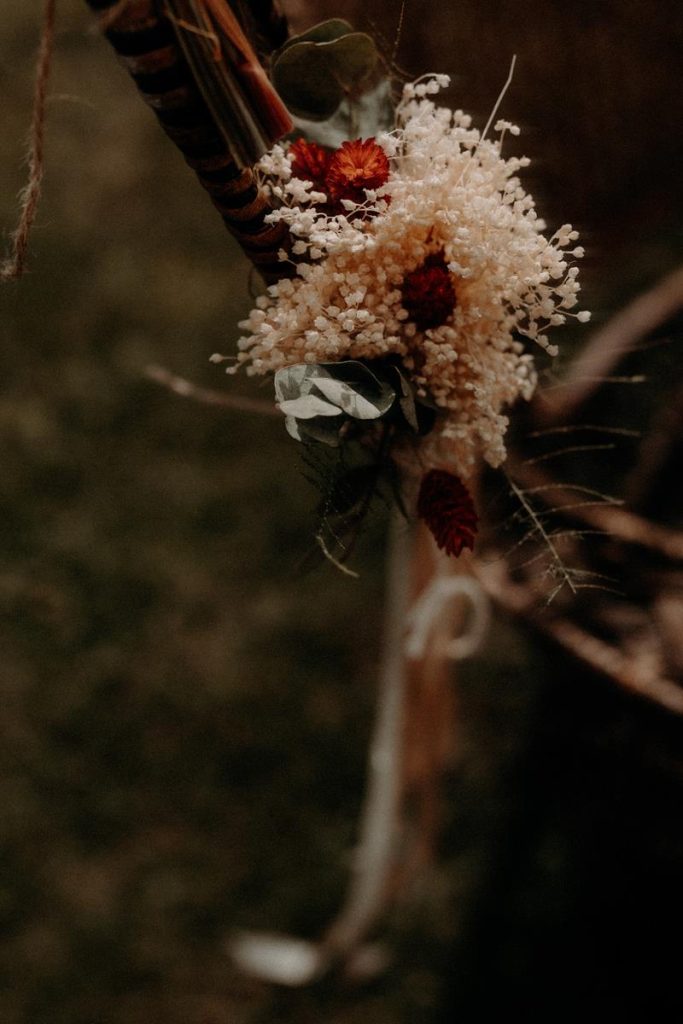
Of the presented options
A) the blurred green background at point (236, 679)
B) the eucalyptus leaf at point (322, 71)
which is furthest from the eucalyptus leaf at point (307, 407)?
the blurred green background at point (236, 679)

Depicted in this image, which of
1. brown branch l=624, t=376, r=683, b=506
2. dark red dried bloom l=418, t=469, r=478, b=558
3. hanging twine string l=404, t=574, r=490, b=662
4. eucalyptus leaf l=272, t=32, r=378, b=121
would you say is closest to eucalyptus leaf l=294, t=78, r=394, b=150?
eucalyptus leaf l=272, t=32, r=378, b=121

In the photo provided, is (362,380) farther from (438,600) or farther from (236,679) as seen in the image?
(236,679)

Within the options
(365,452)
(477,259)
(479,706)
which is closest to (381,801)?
(479,706)

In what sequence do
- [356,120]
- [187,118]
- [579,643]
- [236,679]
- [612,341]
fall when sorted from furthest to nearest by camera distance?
[236,679] < [612,341] < [579,643] < [356,120] < [187,118]

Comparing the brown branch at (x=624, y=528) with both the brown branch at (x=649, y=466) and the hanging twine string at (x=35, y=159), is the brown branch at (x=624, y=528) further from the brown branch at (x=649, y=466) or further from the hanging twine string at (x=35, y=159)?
the hanging twine string at (x=35, y=159)

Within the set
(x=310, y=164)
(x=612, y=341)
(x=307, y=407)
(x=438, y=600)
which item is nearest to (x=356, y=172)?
(x=310, y=164)
